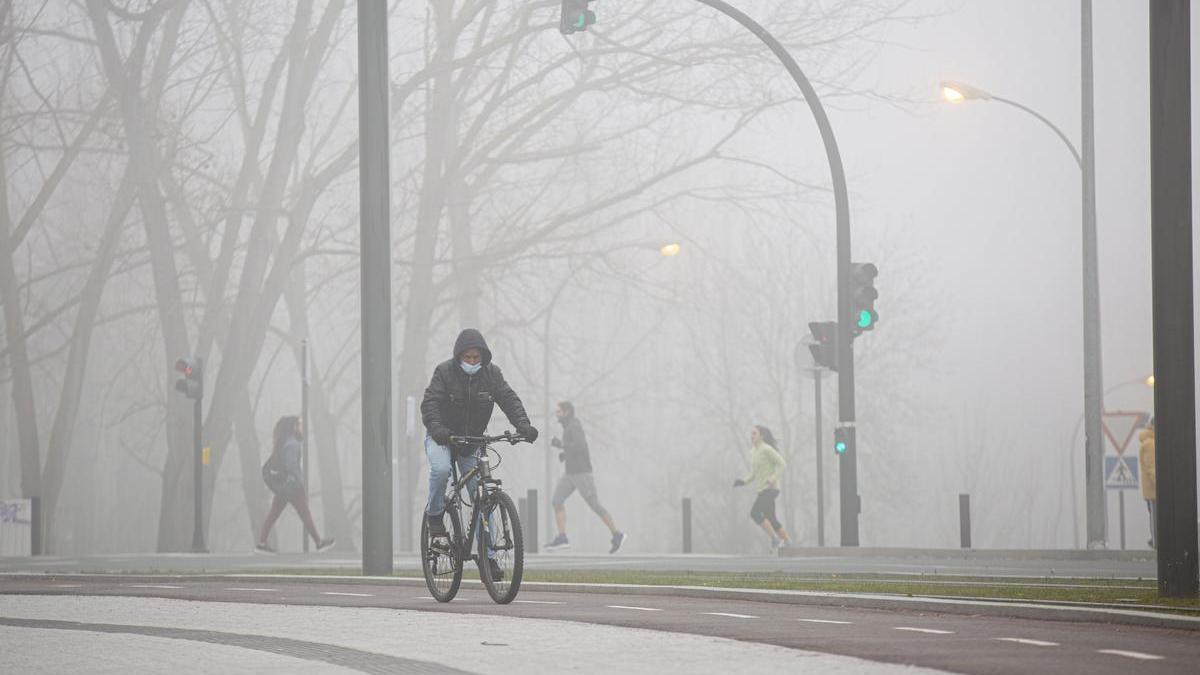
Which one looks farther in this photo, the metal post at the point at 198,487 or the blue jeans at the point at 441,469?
the metal post at the point at 198,487

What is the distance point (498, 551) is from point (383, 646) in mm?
2948

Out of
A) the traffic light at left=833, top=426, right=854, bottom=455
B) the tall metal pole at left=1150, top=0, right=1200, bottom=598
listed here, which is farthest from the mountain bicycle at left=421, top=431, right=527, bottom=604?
the traffic light at left=833, top=426, right=854, bottom=455

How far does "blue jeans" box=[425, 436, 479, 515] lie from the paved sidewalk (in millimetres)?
1137

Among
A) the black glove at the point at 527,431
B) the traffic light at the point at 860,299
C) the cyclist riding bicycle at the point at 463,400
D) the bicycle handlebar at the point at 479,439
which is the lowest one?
the bicycle handlebar at the point at 479,439

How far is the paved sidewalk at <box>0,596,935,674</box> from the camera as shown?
7.92 meters

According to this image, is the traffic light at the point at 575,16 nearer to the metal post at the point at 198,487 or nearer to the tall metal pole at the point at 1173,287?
the tall metal pole at the point at 1173,287

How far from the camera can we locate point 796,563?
2041 cm

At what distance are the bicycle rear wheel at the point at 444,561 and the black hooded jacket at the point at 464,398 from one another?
574 millimetres

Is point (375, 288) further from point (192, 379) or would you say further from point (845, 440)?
point (192, 379)

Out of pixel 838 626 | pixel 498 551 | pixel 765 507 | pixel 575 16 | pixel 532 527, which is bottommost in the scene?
pixel 532 527

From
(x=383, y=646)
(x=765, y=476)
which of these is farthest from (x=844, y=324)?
(x=383, y=646)

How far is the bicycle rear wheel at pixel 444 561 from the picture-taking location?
40.0 feet

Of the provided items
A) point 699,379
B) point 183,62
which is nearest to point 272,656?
point 183,62

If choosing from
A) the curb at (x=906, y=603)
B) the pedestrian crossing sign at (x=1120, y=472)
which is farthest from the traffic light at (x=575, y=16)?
the pedestrian crossing sign at (x=1120, y=472)
